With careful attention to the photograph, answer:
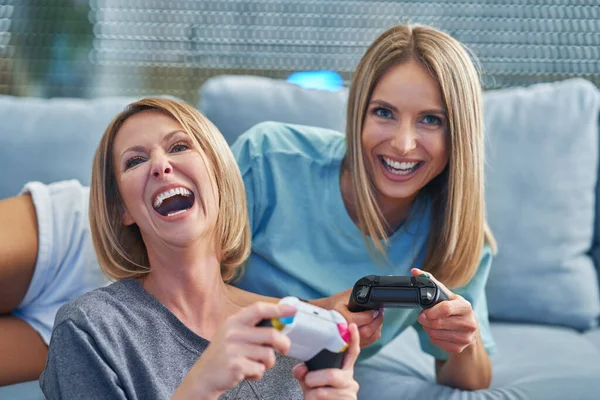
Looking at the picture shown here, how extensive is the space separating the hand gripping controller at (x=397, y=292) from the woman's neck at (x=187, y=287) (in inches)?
9.4

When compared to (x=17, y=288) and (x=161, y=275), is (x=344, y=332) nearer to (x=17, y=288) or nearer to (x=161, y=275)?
(x=161, y=275)

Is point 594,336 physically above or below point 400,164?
below

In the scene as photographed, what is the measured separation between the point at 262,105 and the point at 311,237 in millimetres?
409

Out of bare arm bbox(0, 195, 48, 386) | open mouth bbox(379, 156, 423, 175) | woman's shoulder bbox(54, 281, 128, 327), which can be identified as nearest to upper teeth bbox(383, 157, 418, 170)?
open mouth bbox(379, 156, 423, 175)

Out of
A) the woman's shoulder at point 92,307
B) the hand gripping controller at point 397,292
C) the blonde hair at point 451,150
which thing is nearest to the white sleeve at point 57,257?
the woman's shoulder at point 92,307

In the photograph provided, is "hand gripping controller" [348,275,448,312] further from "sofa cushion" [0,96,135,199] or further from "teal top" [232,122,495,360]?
"sofa cushion" [0,96,135,199]

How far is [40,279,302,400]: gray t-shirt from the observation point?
92cm

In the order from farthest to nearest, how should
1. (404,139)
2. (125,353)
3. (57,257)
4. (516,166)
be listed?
(516,166) → (57,257) → (404,139) → (125,353)

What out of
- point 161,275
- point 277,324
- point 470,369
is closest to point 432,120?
point 470,369

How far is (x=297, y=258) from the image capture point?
142 cm

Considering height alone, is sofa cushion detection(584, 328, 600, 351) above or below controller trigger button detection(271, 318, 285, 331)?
below

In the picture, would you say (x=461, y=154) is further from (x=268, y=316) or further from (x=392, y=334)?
(x=268, y=316)

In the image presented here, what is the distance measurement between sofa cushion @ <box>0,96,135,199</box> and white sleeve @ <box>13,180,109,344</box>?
0.49 feet

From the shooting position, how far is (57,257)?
1401 millimetres
